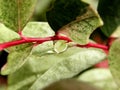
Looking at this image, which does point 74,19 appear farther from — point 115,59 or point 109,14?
point 109,14

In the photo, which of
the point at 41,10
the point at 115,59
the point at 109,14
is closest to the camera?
the point at 115,59

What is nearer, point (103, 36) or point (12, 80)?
point (12, 80)

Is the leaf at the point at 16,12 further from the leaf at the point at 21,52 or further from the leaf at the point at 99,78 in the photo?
the leaf at the point at 99,78

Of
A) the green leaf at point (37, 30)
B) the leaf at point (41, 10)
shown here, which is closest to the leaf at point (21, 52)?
the green leaf at point (37, 30)

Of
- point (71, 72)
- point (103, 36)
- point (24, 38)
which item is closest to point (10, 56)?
point (24, 38)

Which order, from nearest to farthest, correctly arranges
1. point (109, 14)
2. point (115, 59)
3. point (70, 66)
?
point (115, 59) < point (70, 66) < point (109, 14)

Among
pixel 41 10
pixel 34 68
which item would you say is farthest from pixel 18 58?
pixel 41 10

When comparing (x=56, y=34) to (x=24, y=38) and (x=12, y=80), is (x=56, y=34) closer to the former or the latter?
(x=24, y=38)
